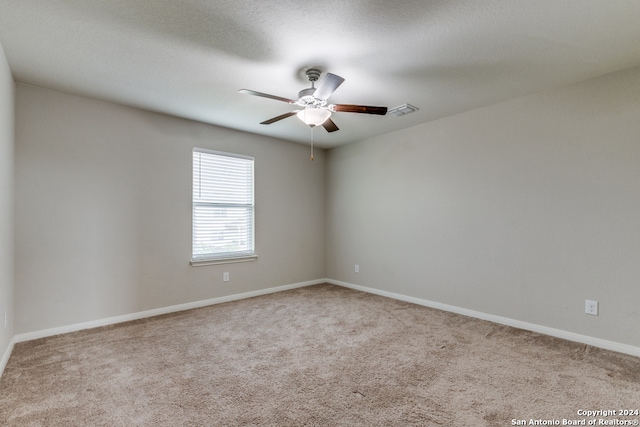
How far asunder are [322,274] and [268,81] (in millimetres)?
3664

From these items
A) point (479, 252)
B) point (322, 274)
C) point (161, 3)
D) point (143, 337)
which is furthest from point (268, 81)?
point (322, 274)

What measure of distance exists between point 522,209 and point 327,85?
247 cm

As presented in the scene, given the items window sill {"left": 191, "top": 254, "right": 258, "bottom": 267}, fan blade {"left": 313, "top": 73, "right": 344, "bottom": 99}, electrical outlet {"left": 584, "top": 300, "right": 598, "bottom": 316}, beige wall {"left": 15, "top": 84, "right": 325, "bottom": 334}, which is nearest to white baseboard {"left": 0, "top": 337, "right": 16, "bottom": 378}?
beige wall {"left": 15, "top": 84, "right": 325, "bottom": 334}

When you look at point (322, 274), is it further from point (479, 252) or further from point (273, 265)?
point (479, 252)

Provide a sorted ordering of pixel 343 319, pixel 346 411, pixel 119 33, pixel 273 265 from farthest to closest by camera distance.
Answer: pixel 273 265 → pixel 343 319 → pixel 119 33 → pixel 346 411

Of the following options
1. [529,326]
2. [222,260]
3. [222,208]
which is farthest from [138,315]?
[529,326]

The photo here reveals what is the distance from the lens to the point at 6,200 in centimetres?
260

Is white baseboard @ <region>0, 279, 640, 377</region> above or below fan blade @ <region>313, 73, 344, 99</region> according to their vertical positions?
below

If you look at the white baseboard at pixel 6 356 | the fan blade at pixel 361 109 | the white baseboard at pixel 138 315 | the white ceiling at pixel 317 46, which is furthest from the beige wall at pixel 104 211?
the fan blade at pixel 361 109

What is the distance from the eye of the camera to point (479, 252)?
3709mm

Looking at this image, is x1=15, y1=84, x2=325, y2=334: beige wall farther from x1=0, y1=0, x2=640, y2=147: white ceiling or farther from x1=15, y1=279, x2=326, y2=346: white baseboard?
x1=0, y1=0, x2=640, y2=147: white ceiling

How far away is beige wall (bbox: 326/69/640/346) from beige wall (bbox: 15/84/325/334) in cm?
223

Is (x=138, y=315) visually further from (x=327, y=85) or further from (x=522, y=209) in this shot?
(x=522, y=209)

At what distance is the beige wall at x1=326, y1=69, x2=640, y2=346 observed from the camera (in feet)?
9.09
